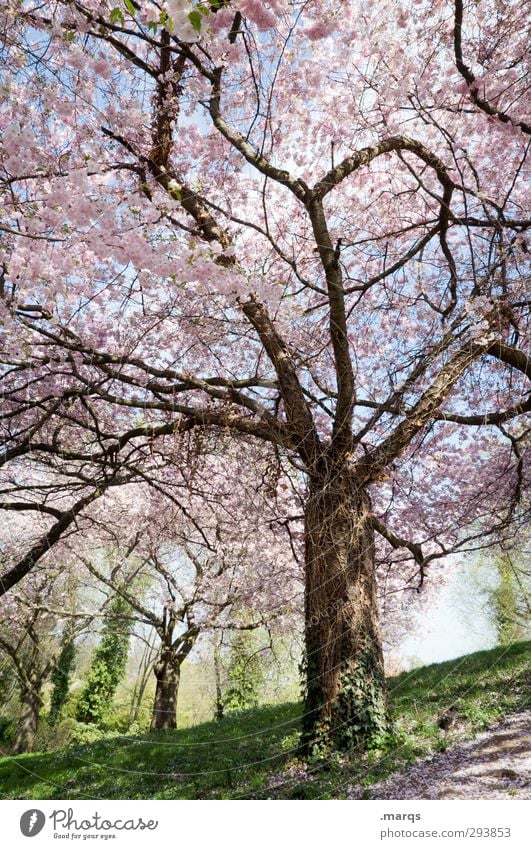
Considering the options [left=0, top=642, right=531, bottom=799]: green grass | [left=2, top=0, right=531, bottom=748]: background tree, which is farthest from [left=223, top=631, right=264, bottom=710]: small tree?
[left=2, top=0, right=531, bottom=748]: background tree

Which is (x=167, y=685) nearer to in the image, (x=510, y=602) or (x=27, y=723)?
(x=27, y=723)

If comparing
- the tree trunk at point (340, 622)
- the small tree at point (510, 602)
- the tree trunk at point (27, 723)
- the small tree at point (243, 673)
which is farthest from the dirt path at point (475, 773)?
the tree trunk at point (27, 723)

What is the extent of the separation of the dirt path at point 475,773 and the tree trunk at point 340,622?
369 millimetres

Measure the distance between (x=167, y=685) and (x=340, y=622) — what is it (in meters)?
5.44

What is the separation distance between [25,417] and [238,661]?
368 cm

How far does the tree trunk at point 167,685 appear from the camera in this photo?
7.34 metres

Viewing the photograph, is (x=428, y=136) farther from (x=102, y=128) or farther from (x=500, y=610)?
(x=500, y=610)

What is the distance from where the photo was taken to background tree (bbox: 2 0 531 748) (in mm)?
2883

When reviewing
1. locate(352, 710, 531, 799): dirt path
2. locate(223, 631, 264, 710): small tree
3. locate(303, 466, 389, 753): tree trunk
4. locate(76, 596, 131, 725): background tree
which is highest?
locate(76, 596, 131, 725): background tree

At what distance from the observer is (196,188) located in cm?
279
